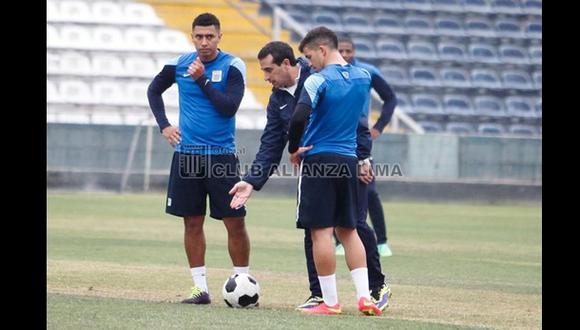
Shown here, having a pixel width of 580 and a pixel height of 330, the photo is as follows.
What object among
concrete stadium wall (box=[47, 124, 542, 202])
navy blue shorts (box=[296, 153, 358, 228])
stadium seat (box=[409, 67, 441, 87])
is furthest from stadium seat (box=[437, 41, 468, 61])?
navy blue shorts (box=[296, 153, 358, 228])

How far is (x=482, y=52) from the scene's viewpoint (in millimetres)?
35938

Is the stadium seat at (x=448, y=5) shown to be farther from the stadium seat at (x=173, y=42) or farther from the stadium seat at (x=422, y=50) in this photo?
the stadium seat at (x=173, y=42)

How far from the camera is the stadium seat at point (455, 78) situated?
114 ft

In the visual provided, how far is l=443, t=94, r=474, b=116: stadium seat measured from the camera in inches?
1337

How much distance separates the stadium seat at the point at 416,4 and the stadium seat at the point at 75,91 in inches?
386

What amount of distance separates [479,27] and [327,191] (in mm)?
27578

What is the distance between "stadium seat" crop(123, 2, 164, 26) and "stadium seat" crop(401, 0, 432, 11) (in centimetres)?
722

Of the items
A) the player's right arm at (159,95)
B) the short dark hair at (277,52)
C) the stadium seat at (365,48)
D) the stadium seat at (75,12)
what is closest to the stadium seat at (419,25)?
the stadium seat at (365,48)

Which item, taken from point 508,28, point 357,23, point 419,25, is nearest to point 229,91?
point 357,23

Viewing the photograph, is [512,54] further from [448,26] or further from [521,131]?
[521,131]

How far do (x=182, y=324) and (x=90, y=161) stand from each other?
19.4 meters

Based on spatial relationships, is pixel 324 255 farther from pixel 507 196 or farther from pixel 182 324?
pixel 507 196

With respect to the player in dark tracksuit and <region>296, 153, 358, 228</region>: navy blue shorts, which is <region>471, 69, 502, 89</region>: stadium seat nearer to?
the player in dark tracksuit
